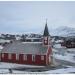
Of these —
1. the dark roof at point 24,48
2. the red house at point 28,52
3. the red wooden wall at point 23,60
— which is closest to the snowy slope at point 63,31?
the red house at point 28,52

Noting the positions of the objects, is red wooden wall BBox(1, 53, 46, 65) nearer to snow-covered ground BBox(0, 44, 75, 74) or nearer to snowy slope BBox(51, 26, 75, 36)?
snow-covered ground BBox(0, 44, 75, 74)

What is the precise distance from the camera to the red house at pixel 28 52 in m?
5.00

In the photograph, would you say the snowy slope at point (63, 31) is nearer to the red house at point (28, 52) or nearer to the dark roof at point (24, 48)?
the red house at point (28, 52)

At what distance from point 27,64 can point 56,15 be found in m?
0.70

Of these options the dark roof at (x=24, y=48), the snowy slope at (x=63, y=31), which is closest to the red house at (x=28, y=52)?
the dark roof at (x=24, y=48)

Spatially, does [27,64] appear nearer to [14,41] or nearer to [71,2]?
[14,41]

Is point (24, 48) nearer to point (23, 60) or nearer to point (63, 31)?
point (23, 60)

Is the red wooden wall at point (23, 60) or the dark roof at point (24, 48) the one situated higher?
the dark roof at point (24, 48)

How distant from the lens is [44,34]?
5.00 m

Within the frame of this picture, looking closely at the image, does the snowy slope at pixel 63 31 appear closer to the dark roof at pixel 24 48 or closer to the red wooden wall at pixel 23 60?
the dark roof at pixel 24 48

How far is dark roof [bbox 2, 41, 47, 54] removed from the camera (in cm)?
500

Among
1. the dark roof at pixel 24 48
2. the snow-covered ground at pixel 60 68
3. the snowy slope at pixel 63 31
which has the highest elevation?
the snowy slope at pixel 63 31

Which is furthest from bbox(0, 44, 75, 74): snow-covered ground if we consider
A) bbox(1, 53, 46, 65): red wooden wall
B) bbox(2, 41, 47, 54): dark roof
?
bbox(2, 41, 47, 54): dark roof

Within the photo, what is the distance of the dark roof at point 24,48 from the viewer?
197 inches
